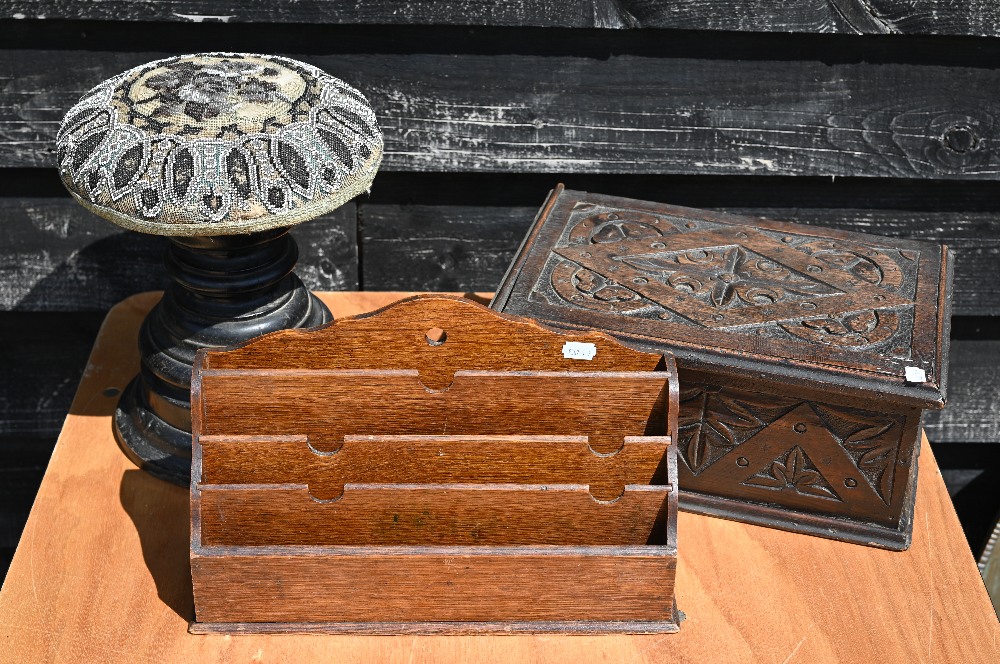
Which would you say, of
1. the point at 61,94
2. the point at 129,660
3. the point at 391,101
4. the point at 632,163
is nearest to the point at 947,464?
the point at 632,163

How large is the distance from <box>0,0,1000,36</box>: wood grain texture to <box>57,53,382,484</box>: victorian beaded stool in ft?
0.58

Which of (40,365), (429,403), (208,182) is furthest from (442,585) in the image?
(40,365)

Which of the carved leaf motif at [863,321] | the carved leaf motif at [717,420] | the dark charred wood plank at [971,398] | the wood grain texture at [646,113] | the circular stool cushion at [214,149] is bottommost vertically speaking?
the dark charred wood plank at [971,398]

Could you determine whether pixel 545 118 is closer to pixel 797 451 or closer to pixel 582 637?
pixel 797 451

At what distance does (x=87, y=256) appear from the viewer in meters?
1.47

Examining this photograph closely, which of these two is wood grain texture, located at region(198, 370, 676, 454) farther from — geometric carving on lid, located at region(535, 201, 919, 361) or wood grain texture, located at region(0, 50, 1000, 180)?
wood grain texture, located at region(0, 50, 1000, 180)

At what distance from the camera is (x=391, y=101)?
136cm

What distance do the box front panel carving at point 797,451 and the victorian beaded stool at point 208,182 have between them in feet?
1.39

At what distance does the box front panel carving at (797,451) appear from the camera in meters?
1.03

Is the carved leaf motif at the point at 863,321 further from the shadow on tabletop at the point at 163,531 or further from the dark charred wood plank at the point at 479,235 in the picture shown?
the shadow on tabletop at the point at 163,531

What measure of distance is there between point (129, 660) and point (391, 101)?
76 cm

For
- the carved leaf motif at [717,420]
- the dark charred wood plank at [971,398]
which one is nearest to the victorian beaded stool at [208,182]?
the carved leaf motif at [717,420]

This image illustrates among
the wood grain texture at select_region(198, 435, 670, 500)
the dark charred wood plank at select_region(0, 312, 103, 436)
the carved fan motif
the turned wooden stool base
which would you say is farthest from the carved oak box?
the dark charred wood plank at select_region(0, 312, 103, 436)

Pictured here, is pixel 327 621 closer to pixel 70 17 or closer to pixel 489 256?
pixel 489 256
